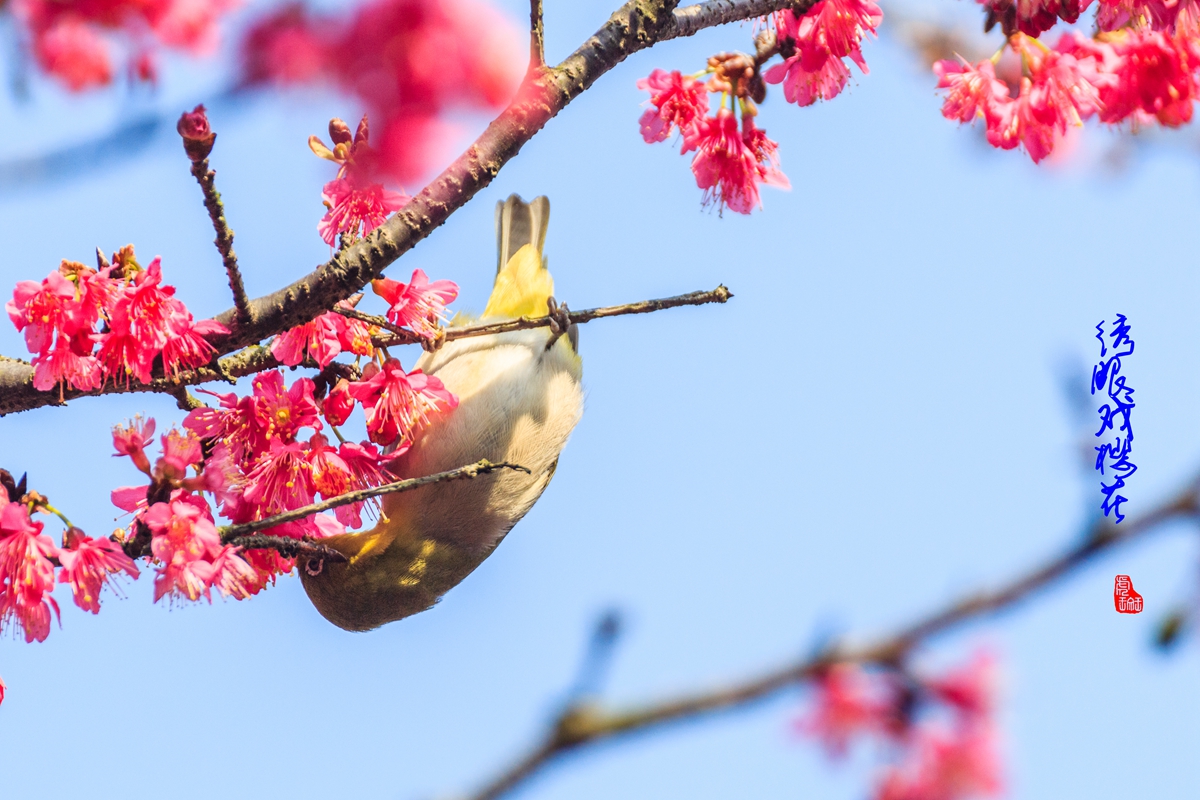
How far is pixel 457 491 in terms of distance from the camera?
5121 mm

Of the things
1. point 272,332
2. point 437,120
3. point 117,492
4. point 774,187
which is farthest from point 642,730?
point 774,187

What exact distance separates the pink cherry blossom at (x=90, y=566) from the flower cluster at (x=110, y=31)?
1558mm

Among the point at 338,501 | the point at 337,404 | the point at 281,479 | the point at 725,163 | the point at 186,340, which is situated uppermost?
the point at 725,163

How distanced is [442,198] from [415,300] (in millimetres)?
530

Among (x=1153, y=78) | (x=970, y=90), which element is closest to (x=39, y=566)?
(x=970, y=90)

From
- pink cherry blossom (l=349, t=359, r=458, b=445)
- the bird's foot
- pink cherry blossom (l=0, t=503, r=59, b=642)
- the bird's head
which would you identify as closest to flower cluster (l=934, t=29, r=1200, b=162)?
the bird's foot

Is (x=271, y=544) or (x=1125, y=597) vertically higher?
(x=1125, y=597)

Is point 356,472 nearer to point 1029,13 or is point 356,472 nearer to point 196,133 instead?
point 196,133

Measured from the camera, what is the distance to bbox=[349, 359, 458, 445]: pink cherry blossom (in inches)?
151

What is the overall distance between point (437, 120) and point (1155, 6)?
115 inches

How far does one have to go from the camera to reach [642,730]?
931 mm

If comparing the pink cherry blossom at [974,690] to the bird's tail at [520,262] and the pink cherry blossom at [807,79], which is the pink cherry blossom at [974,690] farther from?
the bird's tail at [520,262]

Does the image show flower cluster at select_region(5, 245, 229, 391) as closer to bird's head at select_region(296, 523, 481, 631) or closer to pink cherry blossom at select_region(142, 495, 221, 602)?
pink cherry blossom at select_region(142, 495, 221, 602)

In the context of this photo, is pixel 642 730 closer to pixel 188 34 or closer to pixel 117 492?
pixel 188 34
